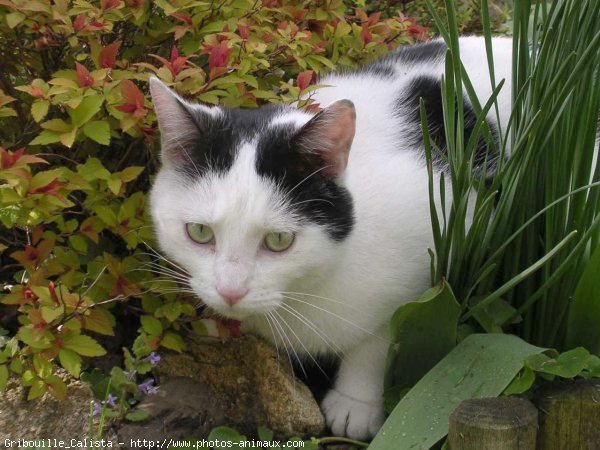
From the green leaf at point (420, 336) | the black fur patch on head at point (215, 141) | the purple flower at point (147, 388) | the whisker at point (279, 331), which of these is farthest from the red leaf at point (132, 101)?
the green leaf at point (420, 336)

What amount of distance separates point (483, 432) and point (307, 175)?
72 centimetres

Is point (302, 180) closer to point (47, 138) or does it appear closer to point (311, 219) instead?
point (311, 219)

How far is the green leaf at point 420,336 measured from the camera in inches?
70.2

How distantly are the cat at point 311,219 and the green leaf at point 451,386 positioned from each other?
282mm

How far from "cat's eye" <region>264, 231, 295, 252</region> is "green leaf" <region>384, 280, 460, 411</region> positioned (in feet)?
1.05

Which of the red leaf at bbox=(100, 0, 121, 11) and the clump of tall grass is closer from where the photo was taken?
the clump of tall grass

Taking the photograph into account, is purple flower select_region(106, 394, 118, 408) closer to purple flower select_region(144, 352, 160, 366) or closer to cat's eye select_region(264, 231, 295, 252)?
purple flower select_region(144, 352, 160, 366)

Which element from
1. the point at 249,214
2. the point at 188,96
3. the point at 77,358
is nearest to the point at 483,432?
the point at 249,214

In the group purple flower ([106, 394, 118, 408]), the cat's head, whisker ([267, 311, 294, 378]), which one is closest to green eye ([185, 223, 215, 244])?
the cat's head

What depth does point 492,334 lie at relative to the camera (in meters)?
1.78

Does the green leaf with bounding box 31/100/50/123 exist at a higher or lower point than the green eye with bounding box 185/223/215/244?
higher

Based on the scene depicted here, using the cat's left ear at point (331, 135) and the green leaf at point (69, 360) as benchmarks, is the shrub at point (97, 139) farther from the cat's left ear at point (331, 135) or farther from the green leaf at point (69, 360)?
the cat's left ear at point (331, 135)

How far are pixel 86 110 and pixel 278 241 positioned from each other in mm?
538

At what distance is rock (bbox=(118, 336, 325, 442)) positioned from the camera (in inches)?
77.2
